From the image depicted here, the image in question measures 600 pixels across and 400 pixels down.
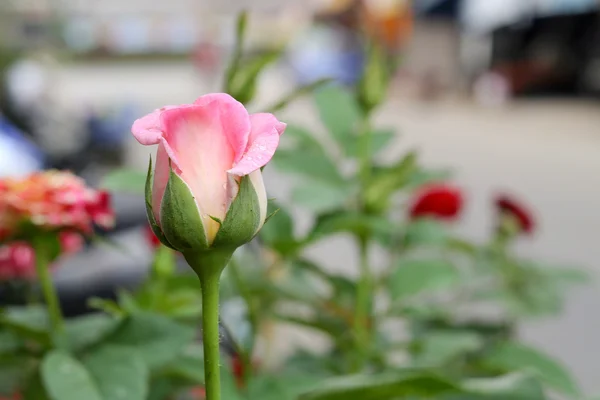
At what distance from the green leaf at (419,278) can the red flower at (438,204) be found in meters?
0.15

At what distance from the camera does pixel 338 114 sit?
45 cm

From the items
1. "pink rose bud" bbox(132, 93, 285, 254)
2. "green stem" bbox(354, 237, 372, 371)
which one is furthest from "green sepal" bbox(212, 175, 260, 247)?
"green stem" bbox(354, 237, 372, 371)

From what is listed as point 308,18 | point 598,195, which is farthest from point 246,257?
point 308,18

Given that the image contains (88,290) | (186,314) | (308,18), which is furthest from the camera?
(308,18)

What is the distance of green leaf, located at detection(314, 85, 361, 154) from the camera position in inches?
17.5

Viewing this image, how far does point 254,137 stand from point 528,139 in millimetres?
5142

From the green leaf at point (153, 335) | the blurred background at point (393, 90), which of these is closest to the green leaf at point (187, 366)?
the green leaf at point (153, 335)

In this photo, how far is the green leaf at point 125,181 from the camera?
35 cm

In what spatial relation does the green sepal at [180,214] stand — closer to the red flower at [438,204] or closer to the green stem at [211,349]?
the green stem at [211,349]

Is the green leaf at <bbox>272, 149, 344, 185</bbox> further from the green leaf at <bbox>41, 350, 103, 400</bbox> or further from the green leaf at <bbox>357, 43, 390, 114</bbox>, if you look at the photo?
the green leaf at <bbox>41, 350, 103, 400</bbox>

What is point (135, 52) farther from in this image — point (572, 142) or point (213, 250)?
point (213, 250)

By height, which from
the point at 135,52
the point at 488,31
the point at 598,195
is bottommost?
the point at 598,195

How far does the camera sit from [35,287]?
1.82 feet

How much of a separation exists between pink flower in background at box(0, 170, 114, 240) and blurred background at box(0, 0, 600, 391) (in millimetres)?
97
